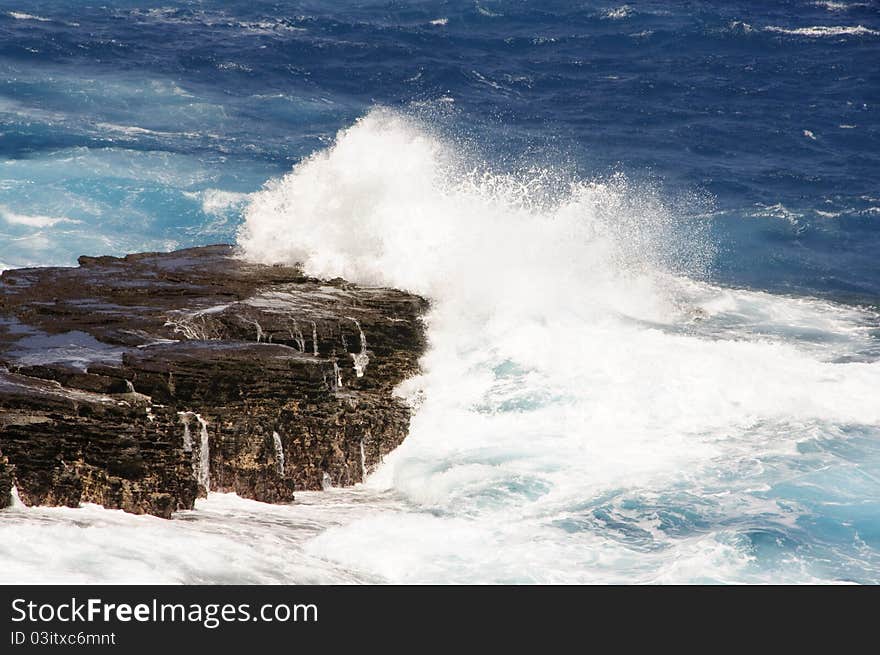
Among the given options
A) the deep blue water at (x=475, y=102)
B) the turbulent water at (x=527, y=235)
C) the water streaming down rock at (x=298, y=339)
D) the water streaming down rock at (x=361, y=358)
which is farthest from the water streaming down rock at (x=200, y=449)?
the deep blue water at (x=475, y=102)

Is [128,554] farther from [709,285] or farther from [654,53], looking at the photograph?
[654,53]

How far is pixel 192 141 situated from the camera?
30.6m

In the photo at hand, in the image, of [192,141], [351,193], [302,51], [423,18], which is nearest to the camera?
[351,193]

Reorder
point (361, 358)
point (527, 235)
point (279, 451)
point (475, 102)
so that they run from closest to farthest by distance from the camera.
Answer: point (279, 451) → point (361, 358) → point (527, 235) → point (475, 102)

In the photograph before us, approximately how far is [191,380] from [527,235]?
820 cm

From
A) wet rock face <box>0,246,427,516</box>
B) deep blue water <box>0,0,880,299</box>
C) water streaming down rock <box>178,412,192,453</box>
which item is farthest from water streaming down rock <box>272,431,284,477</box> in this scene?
deep blue water <box>0,0,880,299</box>

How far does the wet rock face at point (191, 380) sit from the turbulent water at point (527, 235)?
43cm

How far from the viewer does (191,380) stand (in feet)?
42.2

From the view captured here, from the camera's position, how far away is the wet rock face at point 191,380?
1159 cm

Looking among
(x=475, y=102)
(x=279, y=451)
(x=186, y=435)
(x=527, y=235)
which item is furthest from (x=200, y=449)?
(x=475, y=102)

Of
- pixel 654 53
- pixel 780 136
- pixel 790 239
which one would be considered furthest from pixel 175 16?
pixel 790 239

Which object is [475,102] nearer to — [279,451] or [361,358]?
[361,358]

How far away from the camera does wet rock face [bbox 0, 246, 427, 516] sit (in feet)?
38.0
